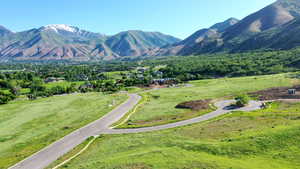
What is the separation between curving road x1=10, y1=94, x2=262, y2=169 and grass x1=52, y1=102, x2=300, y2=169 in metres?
5.01

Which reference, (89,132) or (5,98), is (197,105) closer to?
(89,132)

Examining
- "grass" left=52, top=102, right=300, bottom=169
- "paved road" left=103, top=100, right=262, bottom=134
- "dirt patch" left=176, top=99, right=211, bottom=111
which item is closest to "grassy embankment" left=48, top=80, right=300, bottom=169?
"grass" left=52, top=102, right=300, bottom=169

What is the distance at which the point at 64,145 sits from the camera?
133 feet

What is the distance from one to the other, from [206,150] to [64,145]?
90.5ft

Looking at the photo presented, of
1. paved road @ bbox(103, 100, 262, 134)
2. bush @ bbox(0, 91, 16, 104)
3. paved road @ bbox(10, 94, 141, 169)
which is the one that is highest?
bush @ bbox(0, 91, 16, 104)

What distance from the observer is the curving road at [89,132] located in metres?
34.1

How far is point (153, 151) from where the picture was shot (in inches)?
1168

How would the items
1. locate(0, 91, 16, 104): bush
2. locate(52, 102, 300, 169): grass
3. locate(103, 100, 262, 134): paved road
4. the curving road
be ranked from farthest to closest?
locate(0, 91, 16, 104): bush
locate(103, 100, 262, 134): paved road
the curving road
locate(52, 102, 300, 169): grass

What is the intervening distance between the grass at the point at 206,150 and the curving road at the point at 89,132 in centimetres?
501

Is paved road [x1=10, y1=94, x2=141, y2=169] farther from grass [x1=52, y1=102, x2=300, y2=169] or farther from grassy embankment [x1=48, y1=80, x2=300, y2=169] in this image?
grass [x1=52, y1=102, x2=300, y2=169]

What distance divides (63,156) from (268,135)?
33.3m

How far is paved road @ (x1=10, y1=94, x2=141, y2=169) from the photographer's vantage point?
3338cm

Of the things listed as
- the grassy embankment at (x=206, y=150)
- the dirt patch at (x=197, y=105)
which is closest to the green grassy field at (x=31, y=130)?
the grassy embankment at (x=206, y=150)

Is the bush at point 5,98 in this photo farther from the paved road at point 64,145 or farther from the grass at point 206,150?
the grass at point 206,150
